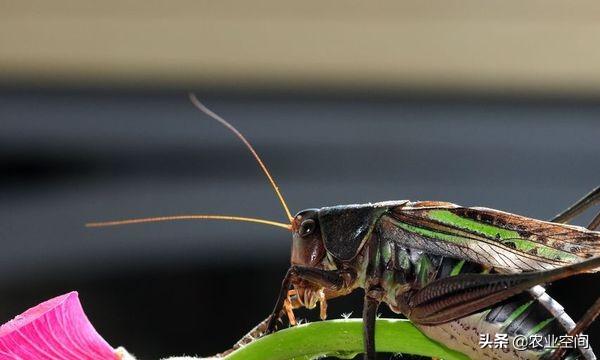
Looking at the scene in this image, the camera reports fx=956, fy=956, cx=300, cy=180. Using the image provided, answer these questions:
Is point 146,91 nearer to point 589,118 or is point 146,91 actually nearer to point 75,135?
point 75,135

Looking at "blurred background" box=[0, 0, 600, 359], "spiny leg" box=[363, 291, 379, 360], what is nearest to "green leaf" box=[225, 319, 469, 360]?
"spiny leg" box=[363, 291, 379, 360]

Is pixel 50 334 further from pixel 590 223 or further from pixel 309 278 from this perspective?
pixel 590 223

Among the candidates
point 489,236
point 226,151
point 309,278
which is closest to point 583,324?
point 489,236

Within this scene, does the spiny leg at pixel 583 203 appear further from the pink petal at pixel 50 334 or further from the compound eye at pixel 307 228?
the pink petal at pixel 50 334

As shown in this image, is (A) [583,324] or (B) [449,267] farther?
(B) [449,267]

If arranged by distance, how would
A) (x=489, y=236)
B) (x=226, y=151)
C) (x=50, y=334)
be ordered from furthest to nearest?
(x=226, y=151)
(x=489, y=236)
(x=50, y=334)

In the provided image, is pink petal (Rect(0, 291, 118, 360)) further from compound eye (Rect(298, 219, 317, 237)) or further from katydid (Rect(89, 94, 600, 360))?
compound eye (Rect(298, 219, 317, 237))

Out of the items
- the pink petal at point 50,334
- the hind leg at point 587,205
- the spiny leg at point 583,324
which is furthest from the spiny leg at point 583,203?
the pink petal at point 50,334
